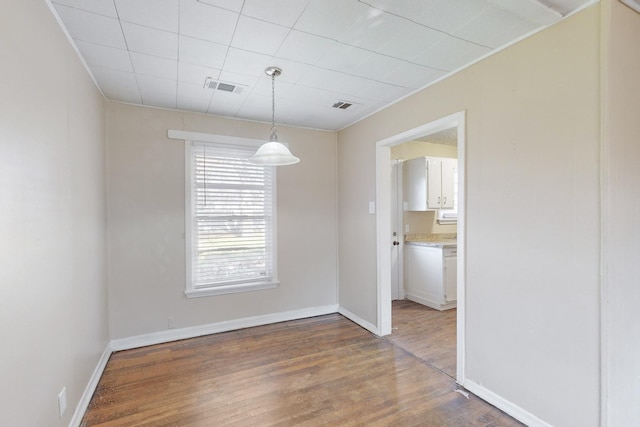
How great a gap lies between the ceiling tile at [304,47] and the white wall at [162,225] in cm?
168

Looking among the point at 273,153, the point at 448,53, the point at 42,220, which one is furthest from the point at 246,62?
the point at 42,220

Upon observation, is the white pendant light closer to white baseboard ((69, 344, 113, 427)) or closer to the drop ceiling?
the drop ceiling

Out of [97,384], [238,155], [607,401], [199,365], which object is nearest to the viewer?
[607,401]

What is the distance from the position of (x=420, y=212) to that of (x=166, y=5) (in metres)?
4.41

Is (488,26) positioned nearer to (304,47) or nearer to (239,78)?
(304,47)

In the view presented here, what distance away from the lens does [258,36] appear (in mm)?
2033

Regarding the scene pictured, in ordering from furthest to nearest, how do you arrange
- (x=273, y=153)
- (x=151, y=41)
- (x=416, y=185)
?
(x=416, y=185)
(x=273, y=153)
(x=151, y=41)

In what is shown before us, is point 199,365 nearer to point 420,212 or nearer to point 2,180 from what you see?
point 2,180

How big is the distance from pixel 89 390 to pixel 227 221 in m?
1.98

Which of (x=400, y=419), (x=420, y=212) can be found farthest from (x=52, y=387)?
(x=420, y=212)

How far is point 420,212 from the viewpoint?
512cm

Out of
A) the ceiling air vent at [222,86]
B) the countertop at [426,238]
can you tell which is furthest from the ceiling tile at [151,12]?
the countertop at [426,238]

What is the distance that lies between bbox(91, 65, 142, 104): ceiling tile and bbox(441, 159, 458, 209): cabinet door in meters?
4.26

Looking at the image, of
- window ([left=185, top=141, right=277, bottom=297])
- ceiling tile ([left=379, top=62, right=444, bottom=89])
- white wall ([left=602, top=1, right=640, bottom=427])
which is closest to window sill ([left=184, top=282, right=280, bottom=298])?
window ([left=185, top=141, right=277, bottom=297])
